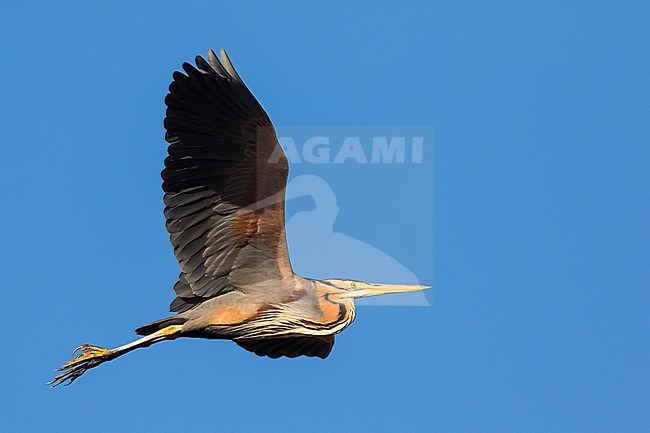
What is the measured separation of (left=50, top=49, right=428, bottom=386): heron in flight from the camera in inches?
428

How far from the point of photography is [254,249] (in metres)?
11.2

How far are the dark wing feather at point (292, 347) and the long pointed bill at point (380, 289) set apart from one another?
651mm

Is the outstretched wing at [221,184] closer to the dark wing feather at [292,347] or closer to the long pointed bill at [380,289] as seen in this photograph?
the long pointed bill at [380,289]

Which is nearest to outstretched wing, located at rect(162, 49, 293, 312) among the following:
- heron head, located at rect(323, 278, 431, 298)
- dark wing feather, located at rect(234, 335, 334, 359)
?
heron head, located at rect(323, 278, 431, 298)

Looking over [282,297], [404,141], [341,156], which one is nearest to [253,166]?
[282,297]

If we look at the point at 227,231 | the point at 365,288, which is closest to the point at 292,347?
the point at 365,288

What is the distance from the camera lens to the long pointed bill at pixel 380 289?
1162cm

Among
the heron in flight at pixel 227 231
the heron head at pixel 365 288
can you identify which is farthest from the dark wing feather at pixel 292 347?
the heron head at pixel 365 288

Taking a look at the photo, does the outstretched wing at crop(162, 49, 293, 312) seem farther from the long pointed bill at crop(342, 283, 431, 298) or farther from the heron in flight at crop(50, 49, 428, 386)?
the long pointed bill at crop(342, 283, 431, 298)

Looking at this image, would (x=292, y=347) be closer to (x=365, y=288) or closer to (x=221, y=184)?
(x=365, y=288)

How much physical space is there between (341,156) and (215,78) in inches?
129

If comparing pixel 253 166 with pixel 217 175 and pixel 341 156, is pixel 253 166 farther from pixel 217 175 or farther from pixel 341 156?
pixel 341 156

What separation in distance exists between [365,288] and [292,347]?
1.04 metres

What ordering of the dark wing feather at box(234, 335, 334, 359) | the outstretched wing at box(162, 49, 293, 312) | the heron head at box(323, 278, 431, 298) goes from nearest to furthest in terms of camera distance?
1. the outstretched wing at box(162, 49, 293, 312)
2. the heron head at box(323, 278, 431, 298)
3. the dark wing feather at box(234, 335, 334, 359)
